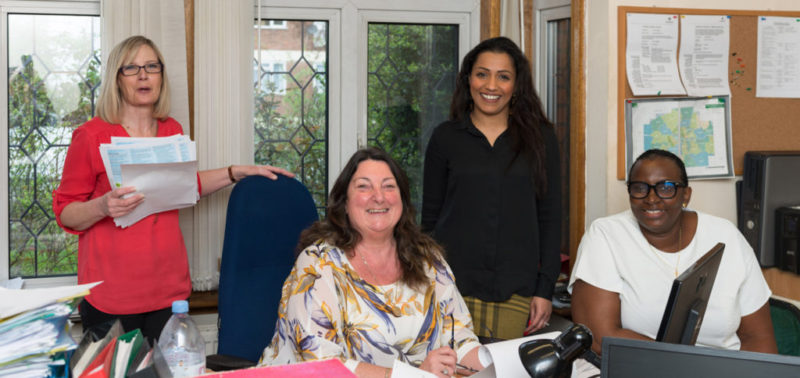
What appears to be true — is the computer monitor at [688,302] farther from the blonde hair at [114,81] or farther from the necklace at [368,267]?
the blonde hair at [114,81]

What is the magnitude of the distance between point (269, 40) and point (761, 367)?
2.71 m

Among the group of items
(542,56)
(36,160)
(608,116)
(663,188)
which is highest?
(542,56)

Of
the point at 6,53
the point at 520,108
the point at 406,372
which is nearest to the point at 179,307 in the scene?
the point at 406,372

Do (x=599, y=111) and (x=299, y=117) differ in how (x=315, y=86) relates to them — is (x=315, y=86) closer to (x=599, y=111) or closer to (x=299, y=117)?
(x=299, y=117)

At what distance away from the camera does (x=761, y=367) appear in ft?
3.55

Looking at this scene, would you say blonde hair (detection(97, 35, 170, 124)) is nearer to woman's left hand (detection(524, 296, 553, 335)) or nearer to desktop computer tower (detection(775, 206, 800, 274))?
woman's left hand (detection(524, 296, 553, 335))

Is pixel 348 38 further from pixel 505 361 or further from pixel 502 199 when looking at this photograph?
pixel 505 361

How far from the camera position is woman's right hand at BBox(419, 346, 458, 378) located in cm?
178

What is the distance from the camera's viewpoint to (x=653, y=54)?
9.21 ft

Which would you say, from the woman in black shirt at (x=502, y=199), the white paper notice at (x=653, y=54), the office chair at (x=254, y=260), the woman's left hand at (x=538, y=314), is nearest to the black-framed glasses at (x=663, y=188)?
the woman in black shirt at (x=502, y=199)

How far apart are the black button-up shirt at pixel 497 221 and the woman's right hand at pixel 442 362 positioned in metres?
0.59

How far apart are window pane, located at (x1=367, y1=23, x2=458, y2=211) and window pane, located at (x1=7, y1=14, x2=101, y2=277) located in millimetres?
1256

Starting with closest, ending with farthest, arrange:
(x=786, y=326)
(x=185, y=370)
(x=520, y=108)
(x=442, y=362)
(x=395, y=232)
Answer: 1. (x=185, y=370)
2. (x=442, y=362)
3. (x=395, y=232)
4. (x=520, y=108)
5. (x=786, y=326)

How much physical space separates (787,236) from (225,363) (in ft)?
6.96
